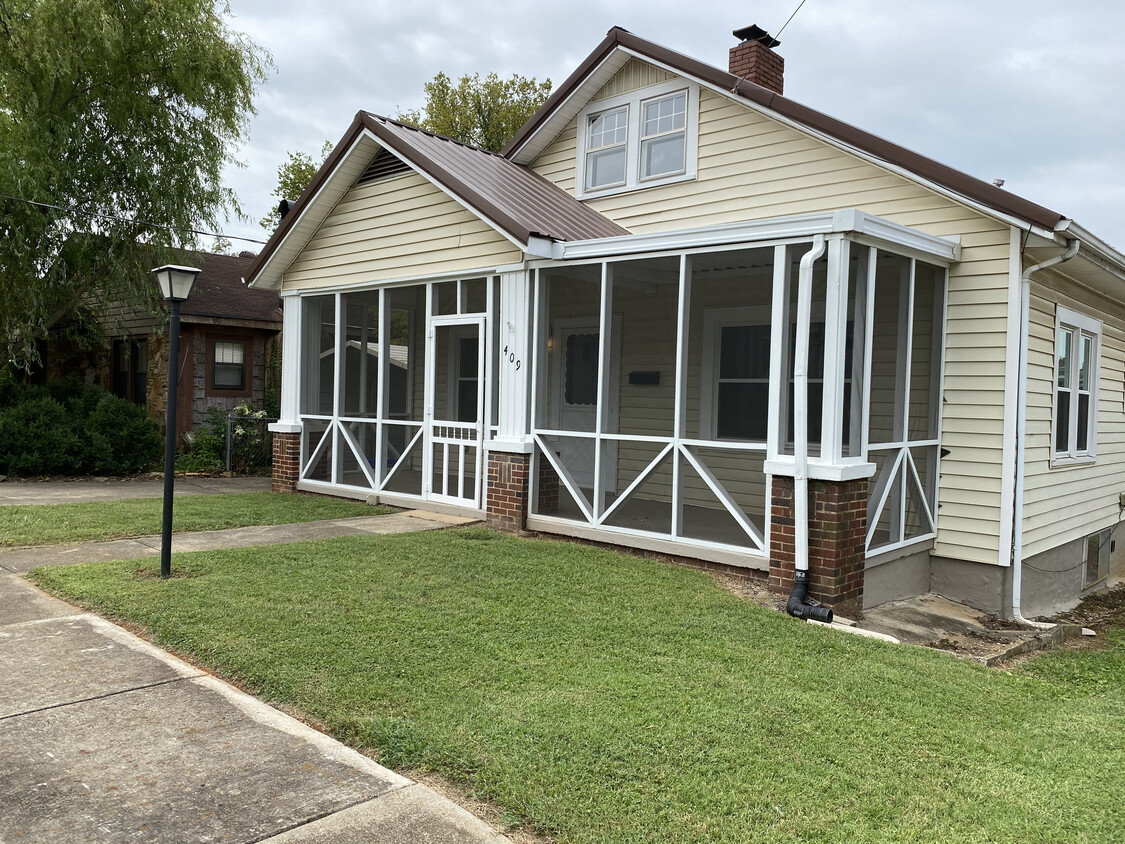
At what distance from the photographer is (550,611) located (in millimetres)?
5652

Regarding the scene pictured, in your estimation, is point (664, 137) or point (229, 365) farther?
point (229, 365)

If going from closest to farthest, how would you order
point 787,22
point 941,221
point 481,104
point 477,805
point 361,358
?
point 477,805 < point 941,221 < point 787,22 < point 361,358 < point 481,104

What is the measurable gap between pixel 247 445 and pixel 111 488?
3.39m

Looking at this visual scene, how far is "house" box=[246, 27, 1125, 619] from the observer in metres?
6.73

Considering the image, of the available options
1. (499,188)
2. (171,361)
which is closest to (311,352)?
(499,188)

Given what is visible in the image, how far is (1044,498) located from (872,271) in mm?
3469

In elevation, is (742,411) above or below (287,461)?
above

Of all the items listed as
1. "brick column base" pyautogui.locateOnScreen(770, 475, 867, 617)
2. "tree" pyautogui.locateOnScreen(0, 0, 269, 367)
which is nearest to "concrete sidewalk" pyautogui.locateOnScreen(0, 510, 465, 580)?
"brick column base" pyautogui.locateOnScreen(770, 475, 867, 617)

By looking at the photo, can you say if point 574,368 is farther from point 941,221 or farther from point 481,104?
point 481,104

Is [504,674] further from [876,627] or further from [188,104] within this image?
[188,104]

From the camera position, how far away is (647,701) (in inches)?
161

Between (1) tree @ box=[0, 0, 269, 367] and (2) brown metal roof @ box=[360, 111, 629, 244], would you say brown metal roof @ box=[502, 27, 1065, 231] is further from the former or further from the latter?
(1) tree @ box=[0, 0, 269, 367]

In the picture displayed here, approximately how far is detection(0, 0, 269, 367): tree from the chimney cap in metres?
9.12

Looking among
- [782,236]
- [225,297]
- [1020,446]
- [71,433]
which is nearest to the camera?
[782,236]
